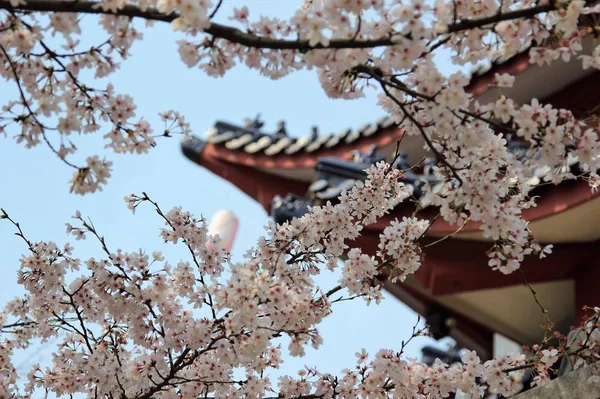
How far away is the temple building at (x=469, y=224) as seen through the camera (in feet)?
24.9

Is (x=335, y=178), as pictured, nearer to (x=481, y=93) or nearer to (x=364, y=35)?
(x=481, y=93)

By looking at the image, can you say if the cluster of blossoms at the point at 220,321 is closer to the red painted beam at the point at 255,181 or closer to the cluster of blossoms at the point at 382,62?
the cluster of blossoms at the point at 382,62

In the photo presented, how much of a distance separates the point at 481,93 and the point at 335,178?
5.75 ft

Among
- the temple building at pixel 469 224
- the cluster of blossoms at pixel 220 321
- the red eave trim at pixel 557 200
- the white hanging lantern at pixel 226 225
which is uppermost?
the white hanging lantern at pixel 226 225

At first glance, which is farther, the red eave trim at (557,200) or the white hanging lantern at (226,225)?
the white hanging lantern at (226,225)

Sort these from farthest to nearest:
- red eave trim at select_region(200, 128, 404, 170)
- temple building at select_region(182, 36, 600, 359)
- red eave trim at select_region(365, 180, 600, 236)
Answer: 1. red eave trim at select_region(200, 128, 404, 170)
2. temple building at select_region(182, 36, 600, 359)
3. red eave trim at select_region(365, 180, 600, 236)

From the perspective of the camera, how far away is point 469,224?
723 centimetres

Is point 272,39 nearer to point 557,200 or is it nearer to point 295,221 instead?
point 295,221

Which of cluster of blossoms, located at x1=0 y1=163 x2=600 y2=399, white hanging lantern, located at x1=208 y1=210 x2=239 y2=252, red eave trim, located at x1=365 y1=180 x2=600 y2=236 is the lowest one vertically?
cluster of blossoms, located at x1=0 y1=163 x2=600 y2=399

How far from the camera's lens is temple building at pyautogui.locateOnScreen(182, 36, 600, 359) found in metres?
7.59

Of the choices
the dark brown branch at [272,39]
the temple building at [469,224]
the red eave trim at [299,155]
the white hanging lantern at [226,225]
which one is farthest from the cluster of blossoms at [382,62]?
the white hanging lantern at [226,225]

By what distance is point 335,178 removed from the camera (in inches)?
330

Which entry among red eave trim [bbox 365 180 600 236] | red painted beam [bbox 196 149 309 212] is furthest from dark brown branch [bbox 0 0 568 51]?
red painted beam [bbox 196 149 309 212]

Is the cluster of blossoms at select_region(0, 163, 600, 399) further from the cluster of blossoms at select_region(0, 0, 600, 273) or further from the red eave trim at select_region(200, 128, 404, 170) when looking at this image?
the red eave trim at select_region(200, 128, 404, 170)
